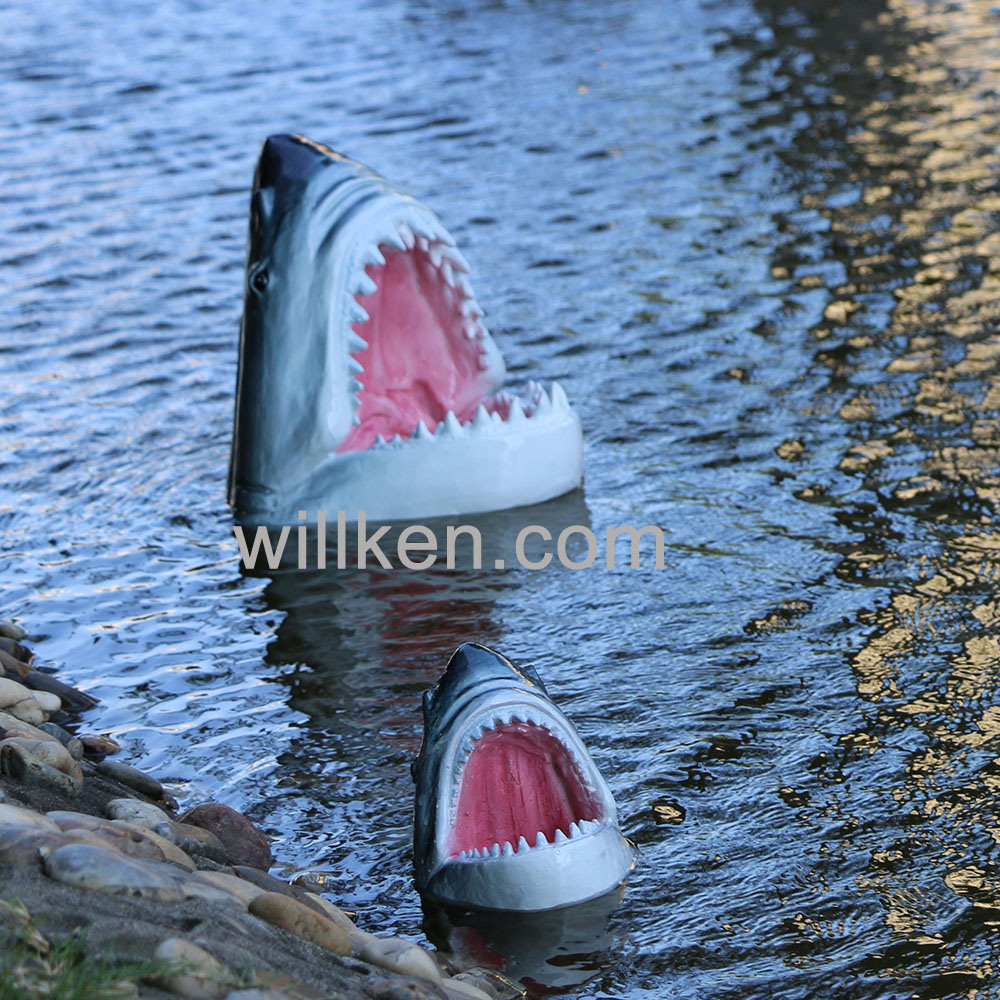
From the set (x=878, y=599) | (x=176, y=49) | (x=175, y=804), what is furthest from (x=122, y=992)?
(x=176, y=49)

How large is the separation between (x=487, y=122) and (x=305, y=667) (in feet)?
25.3

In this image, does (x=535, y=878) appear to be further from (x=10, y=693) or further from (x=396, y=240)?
(x=396, y=240)

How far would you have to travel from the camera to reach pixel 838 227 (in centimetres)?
918

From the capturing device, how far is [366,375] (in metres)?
6.39

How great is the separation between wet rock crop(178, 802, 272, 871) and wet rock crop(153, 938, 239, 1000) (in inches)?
45.5

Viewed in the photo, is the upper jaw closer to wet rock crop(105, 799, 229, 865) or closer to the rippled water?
the rippled water

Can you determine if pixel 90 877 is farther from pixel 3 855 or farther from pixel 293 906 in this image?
pixel 293 906

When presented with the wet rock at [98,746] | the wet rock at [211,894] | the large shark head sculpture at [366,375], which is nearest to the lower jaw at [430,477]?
the large shark head sculpture at [366,375]

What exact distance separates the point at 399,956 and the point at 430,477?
10.0 ft

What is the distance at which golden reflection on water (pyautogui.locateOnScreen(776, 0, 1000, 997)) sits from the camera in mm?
3834

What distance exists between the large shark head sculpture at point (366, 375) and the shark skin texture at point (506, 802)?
2265 mm

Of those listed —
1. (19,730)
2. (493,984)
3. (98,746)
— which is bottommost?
(493,984)

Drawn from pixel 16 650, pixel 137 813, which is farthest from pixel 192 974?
pixel 16 650

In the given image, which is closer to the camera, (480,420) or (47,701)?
(47,701)
